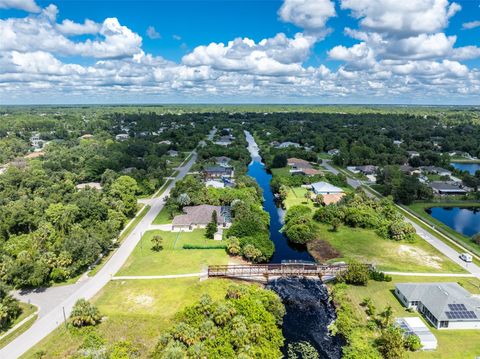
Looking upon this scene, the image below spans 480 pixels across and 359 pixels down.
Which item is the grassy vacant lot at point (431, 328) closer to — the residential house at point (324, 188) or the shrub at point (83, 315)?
the shrub at point (83, 315)

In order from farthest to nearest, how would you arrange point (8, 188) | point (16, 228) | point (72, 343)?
point (8, 188) < point (16, 228) < point (72, 343)

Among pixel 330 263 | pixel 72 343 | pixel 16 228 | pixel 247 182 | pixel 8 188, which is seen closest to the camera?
pixel 72 343

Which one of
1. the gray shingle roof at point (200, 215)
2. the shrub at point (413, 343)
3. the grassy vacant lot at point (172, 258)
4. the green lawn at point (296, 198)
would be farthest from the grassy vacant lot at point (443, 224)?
the grassy vacant lot at point (172, 258)

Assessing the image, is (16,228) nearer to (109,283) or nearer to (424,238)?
(109,283)

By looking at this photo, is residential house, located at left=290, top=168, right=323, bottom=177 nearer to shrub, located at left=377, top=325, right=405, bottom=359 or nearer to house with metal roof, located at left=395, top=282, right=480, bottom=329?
house with metal roof, located at left=395, top=282, right=480, bottom=329

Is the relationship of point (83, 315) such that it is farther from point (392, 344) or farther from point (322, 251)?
point (322, 251)

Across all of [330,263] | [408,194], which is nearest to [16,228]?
[330,263]
